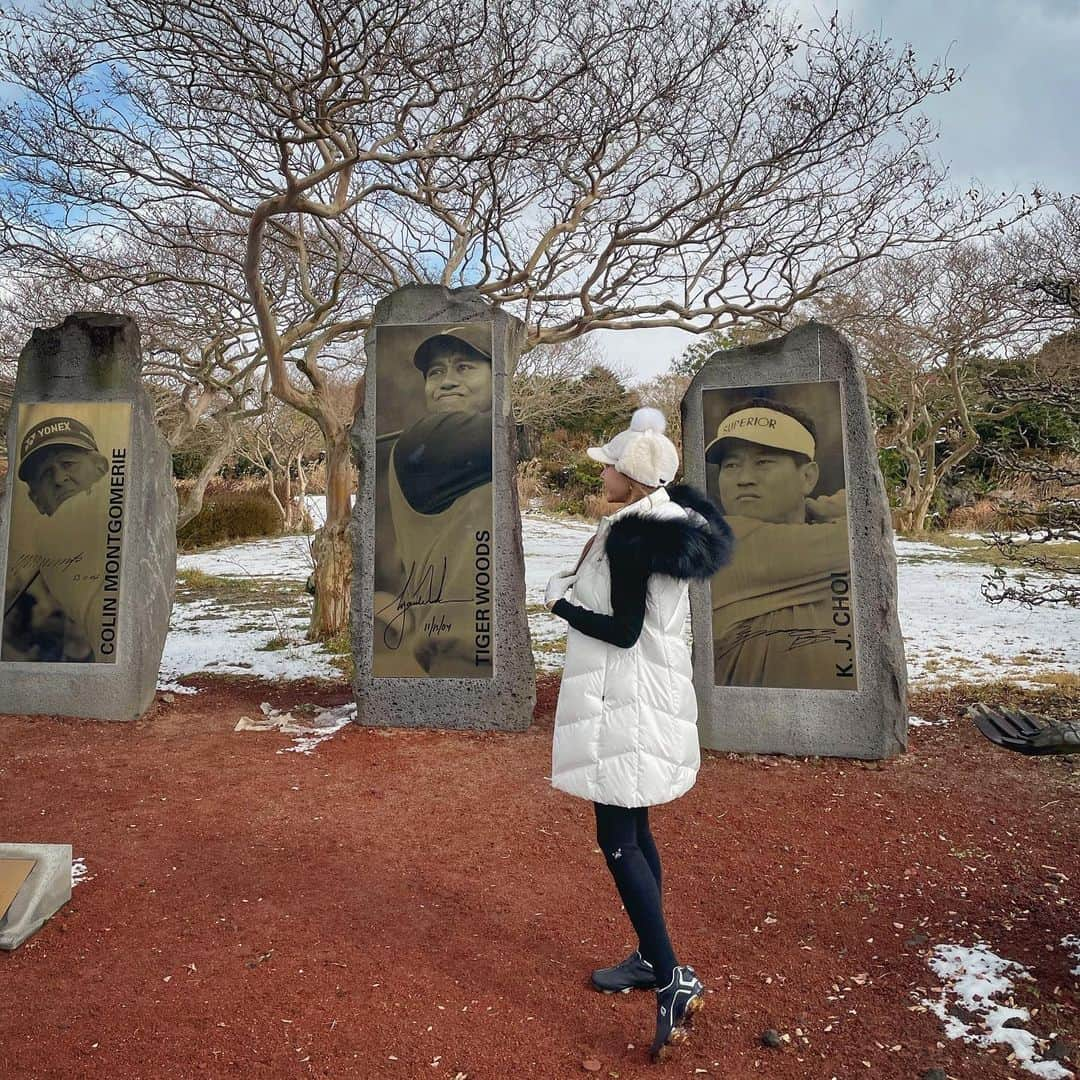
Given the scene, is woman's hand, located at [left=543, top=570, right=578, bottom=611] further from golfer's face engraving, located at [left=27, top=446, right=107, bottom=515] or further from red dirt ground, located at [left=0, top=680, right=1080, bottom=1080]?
golfer's face engraving, located at [left=27, top=446, right=107, bottom=515]

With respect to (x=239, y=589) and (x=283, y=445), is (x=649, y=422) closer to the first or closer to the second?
(x=239, y=589)

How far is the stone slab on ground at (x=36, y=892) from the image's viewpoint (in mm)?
3047

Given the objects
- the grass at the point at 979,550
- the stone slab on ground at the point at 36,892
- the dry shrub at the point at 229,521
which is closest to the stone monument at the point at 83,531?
the stone slab on ground at the point at 36,892

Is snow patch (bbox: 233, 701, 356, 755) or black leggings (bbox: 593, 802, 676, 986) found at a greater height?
black leggings (bbox: 593, 802, 676, 986)

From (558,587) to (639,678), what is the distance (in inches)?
14.0

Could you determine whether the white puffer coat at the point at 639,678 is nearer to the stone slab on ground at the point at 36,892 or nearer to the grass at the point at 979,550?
the stone slab on ground at the point at 36,892

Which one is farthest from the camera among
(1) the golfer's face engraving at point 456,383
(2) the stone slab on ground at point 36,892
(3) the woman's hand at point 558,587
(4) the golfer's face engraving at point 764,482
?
(1) the golfer's face engraving at point 456,383

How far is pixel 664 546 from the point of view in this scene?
2.46m

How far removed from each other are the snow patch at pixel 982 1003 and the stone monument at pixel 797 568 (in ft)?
7.52

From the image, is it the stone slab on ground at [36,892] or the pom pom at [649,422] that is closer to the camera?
the pom pom at [649,422]

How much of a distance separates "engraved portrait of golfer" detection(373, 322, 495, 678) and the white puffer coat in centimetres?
334

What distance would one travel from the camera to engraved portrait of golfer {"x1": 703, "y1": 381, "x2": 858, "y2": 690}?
5305 mm
